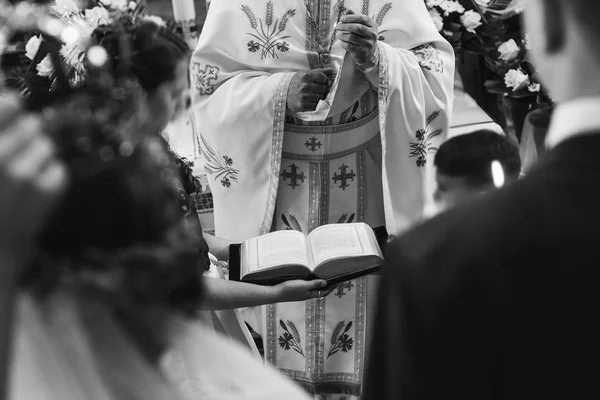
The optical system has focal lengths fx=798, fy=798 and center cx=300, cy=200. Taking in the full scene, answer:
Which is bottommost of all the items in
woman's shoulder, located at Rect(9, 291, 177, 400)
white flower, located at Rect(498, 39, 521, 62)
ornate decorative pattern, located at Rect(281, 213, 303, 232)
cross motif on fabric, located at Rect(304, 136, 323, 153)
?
ornate decorative pattern, located at Rect(281, 213, 303, 232)

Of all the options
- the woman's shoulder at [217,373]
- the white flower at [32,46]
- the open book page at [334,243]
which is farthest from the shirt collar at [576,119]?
the white flower at [32,46]

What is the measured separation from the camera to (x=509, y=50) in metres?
3.39

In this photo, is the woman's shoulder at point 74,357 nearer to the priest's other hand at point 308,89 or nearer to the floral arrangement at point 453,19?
the priest's other hand at point 308,89

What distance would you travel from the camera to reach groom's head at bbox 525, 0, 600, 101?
2.86ft

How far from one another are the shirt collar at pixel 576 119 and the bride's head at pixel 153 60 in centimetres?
47

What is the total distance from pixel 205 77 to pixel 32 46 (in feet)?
2.19

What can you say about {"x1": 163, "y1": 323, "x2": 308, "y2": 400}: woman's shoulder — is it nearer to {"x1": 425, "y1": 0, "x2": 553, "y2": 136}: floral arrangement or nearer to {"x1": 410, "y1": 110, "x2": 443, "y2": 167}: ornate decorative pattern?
{"x1": 410, "y1": 110, "x2": 443, "y2": 167}: ornate decorative pattern

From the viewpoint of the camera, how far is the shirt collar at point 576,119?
86 centimetres

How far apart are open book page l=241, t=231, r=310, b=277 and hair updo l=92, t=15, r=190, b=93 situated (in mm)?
1013

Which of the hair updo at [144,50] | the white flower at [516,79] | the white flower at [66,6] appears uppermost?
the hair updo at [144,50]

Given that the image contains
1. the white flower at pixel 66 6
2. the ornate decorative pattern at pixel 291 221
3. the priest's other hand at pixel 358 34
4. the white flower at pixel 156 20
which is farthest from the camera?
the ornate decorative pattern at pixel 291 221

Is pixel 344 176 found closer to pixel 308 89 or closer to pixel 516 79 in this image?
pixel 308 89

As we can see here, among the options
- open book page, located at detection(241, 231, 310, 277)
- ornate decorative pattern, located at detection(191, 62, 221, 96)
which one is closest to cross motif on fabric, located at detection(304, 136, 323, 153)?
ornate decorative pattern, located at detection(191, 62, 221, 96)

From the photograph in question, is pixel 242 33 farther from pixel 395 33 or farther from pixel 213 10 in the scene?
pixel 395 33
